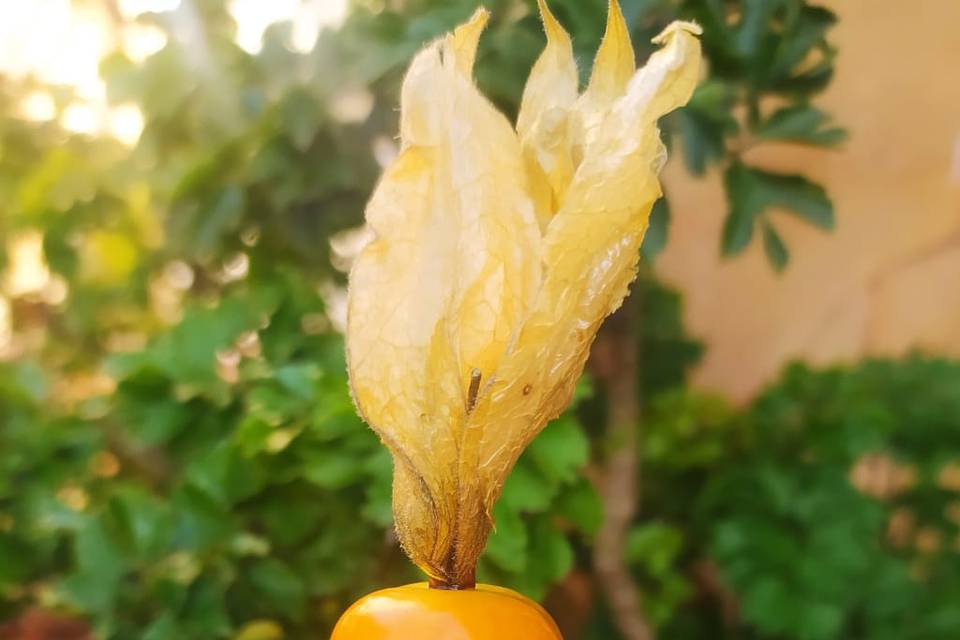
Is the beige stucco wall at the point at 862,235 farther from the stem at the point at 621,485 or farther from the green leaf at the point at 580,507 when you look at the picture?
the green leaf at the point at 580,507

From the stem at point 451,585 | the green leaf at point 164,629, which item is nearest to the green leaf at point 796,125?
the stem at point 451,585

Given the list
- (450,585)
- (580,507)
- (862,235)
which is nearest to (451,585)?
(450,585)

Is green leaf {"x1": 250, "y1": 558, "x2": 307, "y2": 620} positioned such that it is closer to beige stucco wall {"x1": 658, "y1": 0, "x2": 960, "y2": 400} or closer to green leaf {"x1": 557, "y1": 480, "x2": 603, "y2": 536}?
green leaf {"x1": 557, "y1": 480, "x2": 603, "y2": 536}

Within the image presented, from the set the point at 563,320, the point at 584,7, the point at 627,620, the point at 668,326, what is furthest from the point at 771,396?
the point at 563,320

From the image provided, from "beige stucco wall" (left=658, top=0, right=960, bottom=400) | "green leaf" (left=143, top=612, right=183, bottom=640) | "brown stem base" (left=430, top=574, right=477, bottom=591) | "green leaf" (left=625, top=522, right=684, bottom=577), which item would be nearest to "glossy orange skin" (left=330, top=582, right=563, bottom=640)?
"brown stem base" (left=430, top=574, right=477, bottom=591)

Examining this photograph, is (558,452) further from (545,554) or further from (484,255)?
(484,255)

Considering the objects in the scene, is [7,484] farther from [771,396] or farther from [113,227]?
[771,396]
